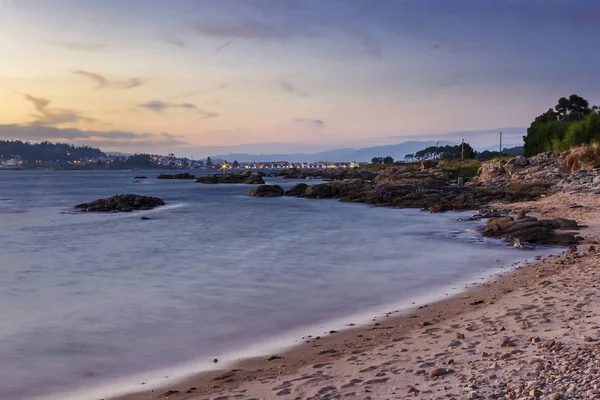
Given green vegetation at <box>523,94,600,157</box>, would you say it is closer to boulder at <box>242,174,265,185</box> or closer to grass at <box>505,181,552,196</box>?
grass at <box>505,181,552,196</box>

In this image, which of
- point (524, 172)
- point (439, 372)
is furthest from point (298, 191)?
point (439, 372)

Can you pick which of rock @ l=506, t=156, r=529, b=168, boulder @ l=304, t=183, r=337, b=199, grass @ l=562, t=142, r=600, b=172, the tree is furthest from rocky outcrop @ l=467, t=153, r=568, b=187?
the tree

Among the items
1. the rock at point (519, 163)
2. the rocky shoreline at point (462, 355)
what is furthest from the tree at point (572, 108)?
the rocky shoreline at point (462, 355)

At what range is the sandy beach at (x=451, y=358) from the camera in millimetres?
6039

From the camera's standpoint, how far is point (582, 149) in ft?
174

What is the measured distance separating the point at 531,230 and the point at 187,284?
14150mm

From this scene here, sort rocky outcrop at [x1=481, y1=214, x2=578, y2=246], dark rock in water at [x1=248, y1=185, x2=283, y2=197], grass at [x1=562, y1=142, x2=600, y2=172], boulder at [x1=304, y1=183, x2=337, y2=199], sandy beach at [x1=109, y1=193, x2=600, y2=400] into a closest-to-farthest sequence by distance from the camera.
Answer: sandy beach at [x1=109, y1=193, x2=600, y2=400], rocky outcrop at [x1=481, y1=214, x2=578, y2=246], grass at [x1=562, y1=142, x2=600, y2=172], boulder at [x1=304, y1=183, x2=337, y2=199], dark rock in water at [x1=248, y1=185, x2=283, y2=197]

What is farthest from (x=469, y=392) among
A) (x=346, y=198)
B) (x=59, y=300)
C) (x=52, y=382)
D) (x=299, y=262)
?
(x=346, y=198)

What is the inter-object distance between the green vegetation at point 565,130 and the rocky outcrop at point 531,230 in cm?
4543

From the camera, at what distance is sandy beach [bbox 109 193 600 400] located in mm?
6039

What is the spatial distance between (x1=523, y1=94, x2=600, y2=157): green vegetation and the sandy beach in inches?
2324

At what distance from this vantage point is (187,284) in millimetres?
16328

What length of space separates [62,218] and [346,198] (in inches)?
1073

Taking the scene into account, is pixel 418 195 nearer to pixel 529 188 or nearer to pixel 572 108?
pixel 529 188
